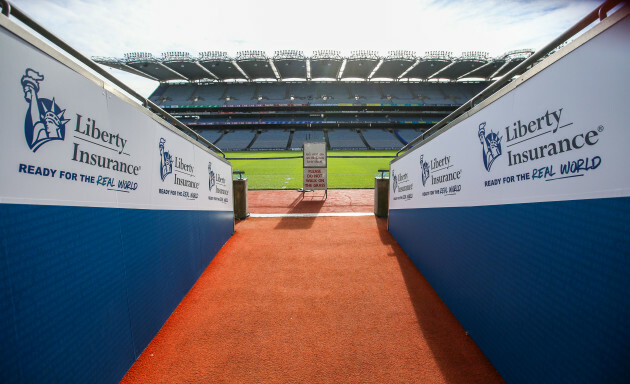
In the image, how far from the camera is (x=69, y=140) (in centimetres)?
167

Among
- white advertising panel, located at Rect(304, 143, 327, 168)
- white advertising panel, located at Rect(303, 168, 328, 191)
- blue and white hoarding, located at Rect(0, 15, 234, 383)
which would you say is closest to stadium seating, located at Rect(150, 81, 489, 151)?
white advertising panel, located at Rect(304, 143, 327, 168)

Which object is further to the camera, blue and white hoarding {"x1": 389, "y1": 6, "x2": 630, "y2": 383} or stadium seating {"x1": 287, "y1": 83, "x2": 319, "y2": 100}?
stadium seating {"x1": 287, "y1": 83, "x2": 319, "y2": 100}

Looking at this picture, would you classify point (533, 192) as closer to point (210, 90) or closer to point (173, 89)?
point (210, 90)

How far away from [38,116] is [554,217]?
3.42m

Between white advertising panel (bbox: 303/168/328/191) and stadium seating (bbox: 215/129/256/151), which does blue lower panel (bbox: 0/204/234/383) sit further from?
stadium seating (bbox: 215/129/256/151)

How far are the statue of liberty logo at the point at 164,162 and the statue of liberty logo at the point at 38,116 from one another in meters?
1.26

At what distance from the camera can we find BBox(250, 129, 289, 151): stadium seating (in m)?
40.3

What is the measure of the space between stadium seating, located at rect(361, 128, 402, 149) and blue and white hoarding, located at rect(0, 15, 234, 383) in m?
39.5

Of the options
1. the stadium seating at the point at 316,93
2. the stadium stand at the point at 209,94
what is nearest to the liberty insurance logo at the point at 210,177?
the stadium seating at the point at 316,93

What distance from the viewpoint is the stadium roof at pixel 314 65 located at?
37438mm

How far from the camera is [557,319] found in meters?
1.63

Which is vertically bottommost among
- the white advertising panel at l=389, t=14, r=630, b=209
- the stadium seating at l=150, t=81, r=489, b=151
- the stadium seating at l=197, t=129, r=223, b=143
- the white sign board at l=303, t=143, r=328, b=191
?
the white advertising panel at l=389, t=14, r=630, b=209

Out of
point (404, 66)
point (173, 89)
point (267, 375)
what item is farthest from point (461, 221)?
point (173, 89)

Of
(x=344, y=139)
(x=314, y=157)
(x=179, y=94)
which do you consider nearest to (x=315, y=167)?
(x=314, y=157)
